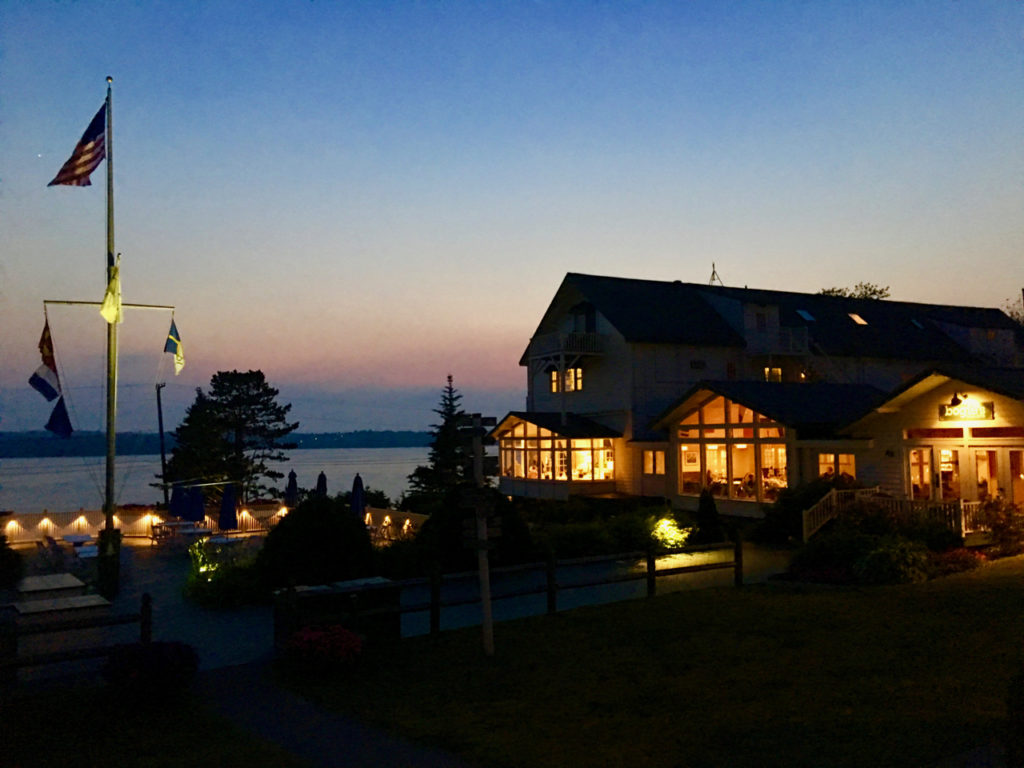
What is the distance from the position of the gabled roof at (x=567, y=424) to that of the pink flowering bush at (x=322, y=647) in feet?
79.2

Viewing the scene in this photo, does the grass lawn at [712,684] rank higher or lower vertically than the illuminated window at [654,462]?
lower

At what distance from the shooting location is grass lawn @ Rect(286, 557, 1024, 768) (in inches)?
288

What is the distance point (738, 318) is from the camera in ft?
127

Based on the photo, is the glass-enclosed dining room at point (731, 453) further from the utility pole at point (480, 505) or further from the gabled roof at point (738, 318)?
the utility pole at point (480, 505)

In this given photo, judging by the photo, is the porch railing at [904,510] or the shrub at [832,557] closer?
the shrub at [832,557]

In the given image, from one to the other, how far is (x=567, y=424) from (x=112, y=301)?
2178cm

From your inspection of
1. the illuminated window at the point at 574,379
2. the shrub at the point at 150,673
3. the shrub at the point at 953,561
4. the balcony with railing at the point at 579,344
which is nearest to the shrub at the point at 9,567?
the shrub at the point at 150,673

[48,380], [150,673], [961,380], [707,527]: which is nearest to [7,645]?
[150,673]

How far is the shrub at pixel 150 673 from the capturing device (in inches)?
339

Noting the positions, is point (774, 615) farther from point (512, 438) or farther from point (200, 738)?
point (512, 438)

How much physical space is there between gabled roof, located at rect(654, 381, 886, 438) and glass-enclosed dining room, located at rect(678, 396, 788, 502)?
455mm

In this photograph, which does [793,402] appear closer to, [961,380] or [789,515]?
[789,515]

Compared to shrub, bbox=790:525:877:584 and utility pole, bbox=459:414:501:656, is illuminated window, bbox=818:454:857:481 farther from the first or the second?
utility pole, bbox=459:414:501:656

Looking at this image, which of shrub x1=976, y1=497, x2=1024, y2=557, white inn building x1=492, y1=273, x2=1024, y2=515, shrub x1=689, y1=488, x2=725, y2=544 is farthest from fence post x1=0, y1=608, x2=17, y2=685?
white inn building x1=492, y1=273, x2=1024, y2=515
